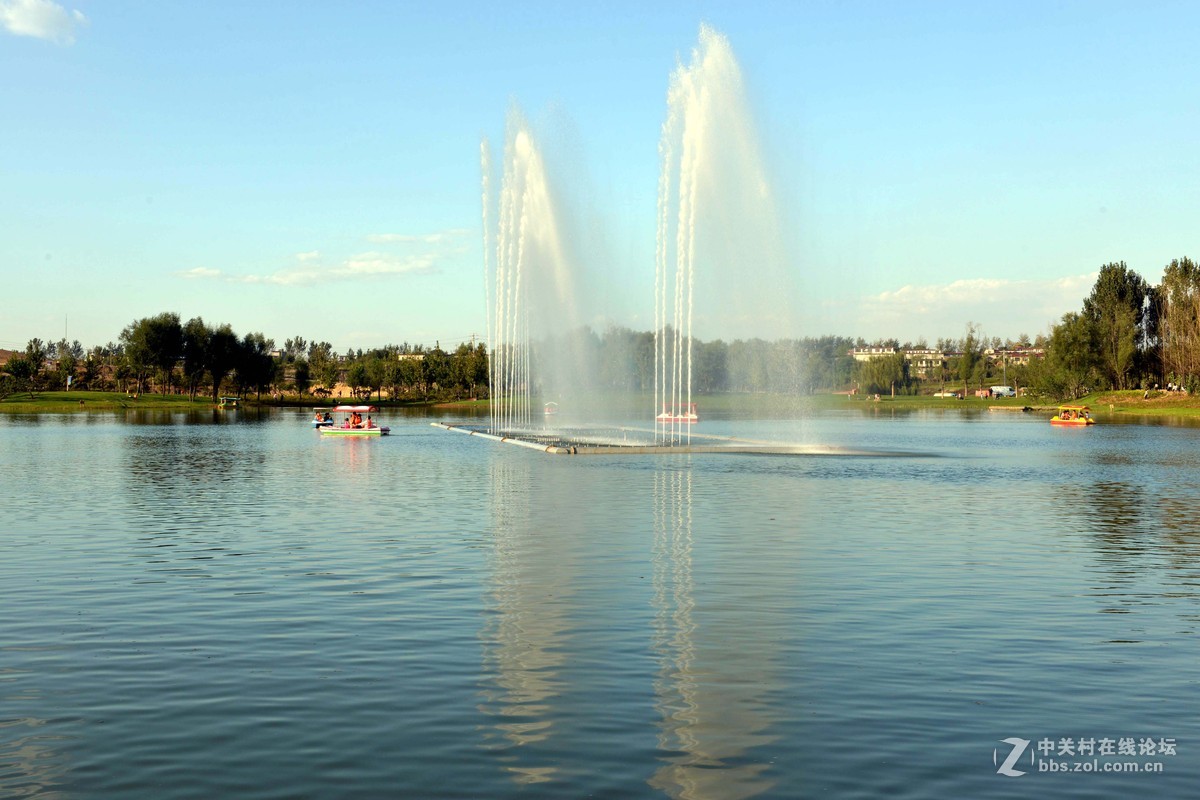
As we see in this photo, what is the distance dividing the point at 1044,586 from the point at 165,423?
11237cm

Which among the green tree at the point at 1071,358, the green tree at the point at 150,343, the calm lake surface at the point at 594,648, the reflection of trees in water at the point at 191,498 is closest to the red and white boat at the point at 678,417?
the reflection of trees in water at the point at 191,498

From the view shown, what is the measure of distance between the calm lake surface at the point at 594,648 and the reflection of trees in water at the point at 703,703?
0.06 meters

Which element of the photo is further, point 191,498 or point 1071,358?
point 1071,358

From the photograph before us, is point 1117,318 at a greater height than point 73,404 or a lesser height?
greater

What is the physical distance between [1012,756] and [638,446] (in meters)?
56.5

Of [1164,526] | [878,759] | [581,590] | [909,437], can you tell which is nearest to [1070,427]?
[909,437]

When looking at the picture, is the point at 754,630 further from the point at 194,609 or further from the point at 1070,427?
the point at 1070,427

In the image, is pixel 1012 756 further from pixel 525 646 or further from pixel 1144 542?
pixel 1144 542

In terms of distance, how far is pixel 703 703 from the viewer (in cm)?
1384

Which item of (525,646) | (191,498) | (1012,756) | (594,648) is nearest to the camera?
(1012,756)

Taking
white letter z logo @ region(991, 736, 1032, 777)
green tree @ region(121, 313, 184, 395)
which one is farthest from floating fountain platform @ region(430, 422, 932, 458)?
green tree @ region(121, 313, 184, 395)

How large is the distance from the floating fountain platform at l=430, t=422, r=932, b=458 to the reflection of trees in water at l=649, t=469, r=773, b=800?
43229mm

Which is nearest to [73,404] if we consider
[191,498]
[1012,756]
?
[191,498]

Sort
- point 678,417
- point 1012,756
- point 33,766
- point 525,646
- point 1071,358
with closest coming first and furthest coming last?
point 33,766
point 1012,756
point 525,646
point 678,417
point 1071,358
